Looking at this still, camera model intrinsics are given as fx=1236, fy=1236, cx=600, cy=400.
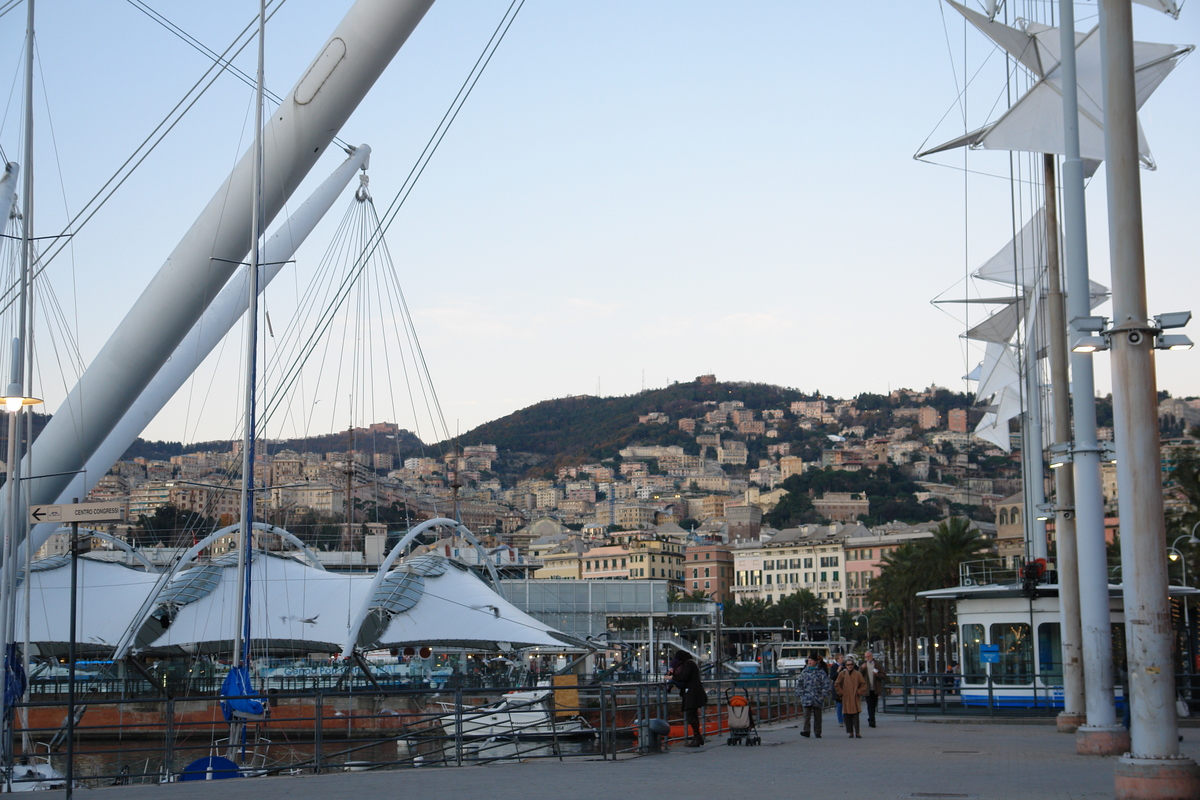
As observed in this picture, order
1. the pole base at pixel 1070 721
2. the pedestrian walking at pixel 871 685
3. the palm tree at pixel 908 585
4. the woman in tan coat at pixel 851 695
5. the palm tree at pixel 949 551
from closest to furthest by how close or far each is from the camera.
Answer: the pole base at pixel 1070 721, the woman in tan coat at pixel 851 695, the pedestrian walking at pixel 871 685, the palm tree at pixel 949 551, the palm tree at pixel 908 585

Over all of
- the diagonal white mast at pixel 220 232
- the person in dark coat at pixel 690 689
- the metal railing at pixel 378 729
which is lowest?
the metal railing at pixel 378 729

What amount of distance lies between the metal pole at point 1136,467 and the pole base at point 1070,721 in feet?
27.9

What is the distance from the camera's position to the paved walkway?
10.7m

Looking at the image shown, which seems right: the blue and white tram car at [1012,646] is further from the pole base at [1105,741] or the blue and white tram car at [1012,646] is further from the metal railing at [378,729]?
the pole base at [1105,741]

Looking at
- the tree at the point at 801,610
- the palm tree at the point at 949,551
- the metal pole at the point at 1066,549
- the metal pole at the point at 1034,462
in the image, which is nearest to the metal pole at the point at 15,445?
the metal pole at the point at 1066,549

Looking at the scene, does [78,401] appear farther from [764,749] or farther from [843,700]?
[843,700]

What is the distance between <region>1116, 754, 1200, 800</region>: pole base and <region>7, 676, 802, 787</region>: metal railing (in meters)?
6.80

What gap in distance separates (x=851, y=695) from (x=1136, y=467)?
1029cm

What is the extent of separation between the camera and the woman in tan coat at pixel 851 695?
61.5ft

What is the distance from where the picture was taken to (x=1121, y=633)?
23266 millimetres

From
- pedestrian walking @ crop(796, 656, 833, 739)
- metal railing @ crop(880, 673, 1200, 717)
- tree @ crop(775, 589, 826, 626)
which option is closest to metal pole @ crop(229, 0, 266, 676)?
pedestrian walking @ crop(796, 656, 833, 739)

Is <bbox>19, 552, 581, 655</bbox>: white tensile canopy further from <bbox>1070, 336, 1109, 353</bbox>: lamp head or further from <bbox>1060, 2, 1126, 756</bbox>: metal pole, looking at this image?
<bbox>1070, 336, 1109, 353</bbox>: lamp head

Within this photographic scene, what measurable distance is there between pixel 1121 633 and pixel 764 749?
10.3 m

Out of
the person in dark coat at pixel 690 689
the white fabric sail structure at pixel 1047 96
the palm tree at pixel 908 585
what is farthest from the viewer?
the palm tree at pixel 908 585
